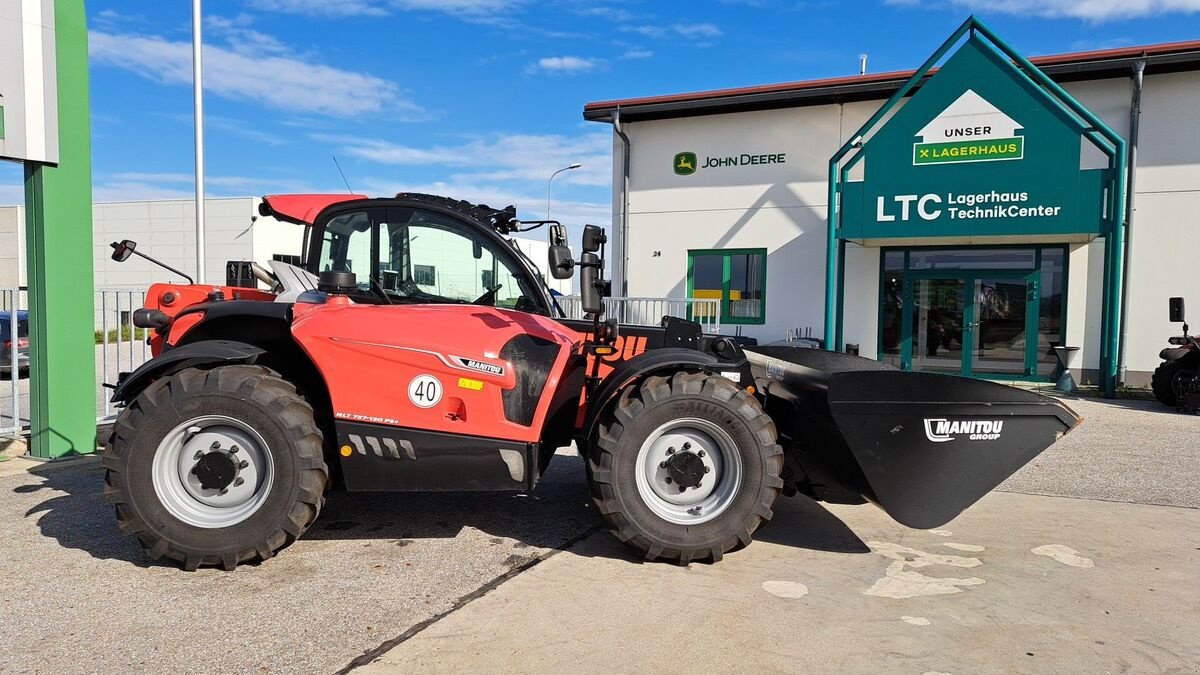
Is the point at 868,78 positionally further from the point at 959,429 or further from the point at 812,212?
the point at 959,429

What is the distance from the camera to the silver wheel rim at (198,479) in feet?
13.0

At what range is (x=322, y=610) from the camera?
343 centimetres

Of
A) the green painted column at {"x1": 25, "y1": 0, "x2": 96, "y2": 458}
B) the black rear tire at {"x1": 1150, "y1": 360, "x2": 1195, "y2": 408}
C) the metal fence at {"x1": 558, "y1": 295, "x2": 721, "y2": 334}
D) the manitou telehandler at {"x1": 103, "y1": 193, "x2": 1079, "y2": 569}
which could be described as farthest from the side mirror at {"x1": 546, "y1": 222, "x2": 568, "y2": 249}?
the black rear tire at {"x1": 1150, "y1": 360, "x2": 1195, "y2": 408}

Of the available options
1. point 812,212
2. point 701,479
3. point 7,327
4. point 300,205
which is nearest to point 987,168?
point 812,212

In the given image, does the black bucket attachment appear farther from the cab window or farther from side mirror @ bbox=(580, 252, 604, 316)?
the cab window

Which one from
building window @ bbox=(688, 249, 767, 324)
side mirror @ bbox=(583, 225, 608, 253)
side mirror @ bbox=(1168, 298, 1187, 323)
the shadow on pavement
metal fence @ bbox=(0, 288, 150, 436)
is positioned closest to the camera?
A: side mirror @ bbox=(583, 225, 608, 253)

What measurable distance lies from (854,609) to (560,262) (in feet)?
7.00

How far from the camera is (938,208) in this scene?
43.6 ft

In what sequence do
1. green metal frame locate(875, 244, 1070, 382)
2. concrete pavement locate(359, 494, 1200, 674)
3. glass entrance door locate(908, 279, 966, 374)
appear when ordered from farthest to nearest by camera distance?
glass entrance door locate(908, 279, 966, 374) < green metal frame locate(875, 244, 1070, 382) < concrete pavement locate(359, 494, 1200, 674)

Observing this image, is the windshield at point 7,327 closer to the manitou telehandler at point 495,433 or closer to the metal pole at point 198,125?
the metal pole at point 198,125

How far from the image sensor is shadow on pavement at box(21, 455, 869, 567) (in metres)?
4.44

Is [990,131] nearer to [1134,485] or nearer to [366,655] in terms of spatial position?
[1134,485]

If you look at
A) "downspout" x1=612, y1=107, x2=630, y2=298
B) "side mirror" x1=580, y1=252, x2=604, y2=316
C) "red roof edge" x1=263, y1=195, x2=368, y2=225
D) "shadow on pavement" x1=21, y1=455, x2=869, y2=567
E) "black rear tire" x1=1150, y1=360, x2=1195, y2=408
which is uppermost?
"downspout" x1=612, y1=107, x2=630, y2=298

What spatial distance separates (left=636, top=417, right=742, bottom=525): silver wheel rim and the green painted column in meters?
5.17
